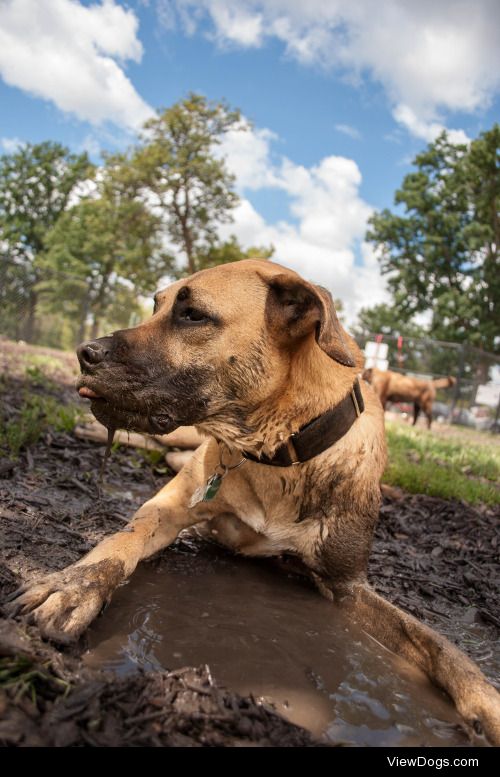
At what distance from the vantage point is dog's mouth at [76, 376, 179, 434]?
2.38 m

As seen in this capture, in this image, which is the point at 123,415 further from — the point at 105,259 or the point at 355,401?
the point at 105,259

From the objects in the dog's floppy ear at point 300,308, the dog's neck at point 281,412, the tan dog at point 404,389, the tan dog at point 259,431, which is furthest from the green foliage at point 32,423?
the tan dog at point 404,389

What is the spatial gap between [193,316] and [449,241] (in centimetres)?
3874

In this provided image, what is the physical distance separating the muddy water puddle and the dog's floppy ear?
1.15 m

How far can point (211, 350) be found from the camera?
97.3 inches

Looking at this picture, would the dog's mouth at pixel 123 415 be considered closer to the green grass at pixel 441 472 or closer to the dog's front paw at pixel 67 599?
the dog's front paw at pixel 67 599

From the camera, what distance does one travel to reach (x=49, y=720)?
1.40 metres

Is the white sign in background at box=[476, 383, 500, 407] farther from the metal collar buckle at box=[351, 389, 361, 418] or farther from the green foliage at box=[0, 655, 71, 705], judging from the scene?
the green foliage at box=[0, 655, 71, 705]

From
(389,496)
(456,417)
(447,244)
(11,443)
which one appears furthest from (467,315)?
(11,443)

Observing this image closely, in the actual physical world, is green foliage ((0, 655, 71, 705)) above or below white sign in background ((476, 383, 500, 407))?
below

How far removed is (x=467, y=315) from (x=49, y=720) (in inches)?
1426

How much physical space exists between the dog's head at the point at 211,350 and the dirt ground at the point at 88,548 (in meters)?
0.81

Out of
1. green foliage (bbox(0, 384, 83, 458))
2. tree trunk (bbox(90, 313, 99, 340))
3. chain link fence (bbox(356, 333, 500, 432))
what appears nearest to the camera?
green foliage (bbox(0, 384, 83, 458))

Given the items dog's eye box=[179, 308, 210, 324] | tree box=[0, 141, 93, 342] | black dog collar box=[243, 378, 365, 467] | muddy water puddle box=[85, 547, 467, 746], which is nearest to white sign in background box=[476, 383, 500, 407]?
black dog collar box=[243, 378, 365, 467]
